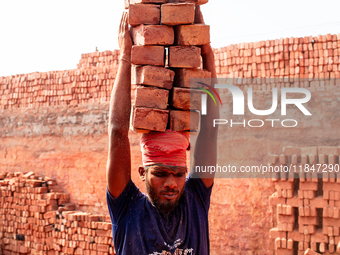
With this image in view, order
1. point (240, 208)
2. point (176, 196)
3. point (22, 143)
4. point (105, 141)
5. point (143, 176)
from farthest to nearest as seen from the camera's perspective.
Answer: point (22, 143) < point (105, 141) < point (240, 208) < point (143, 176) < point (176, 196)

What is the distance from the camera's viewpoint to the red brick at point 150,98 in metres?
2.96

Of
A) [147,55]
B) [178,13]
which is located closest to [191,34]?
[178,13]

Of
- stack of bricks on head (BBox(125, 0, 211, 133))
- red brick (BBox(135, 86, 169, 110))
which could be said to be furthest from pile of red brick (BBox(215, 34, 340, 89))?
red brick (BBox(135, 86, 169, 110))

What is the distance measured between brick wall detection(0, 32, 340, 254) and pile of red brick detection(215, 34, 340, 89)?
0.02 meters

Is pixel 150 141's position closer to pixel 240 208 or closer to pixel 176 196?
pixel 176 196

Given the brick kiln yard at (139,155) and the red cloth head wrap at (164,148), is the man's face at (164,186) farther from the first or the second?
the brick kiln yard at (139,155)

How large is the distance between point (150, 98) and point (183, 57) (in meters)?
0.44

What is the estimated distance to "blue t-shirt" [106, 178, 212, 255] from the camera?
2732 millimetres

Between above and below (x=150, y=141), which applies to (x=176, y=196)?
below

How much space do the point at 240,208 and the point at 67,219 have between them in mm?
4718

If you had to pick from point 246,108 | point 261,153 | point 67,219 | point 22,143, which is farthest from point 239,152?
point 22,143

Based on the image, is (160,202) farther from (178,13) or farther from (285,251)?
(285,251)

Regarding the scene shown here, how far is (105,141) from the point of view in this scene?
36.5ft

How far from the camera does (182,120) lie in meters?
3.04
